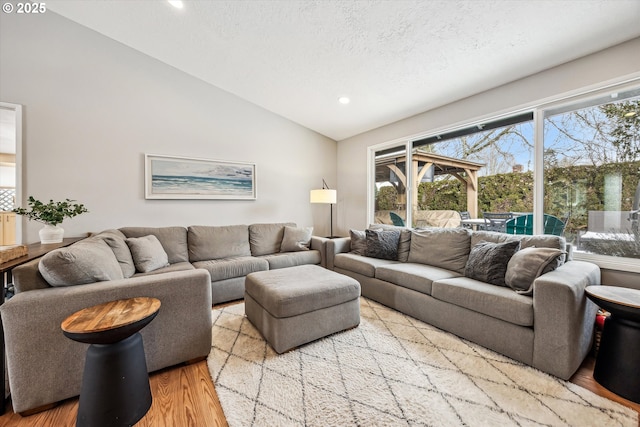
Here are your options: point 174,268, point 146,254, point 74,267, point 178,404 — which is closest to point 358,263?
point 174,268

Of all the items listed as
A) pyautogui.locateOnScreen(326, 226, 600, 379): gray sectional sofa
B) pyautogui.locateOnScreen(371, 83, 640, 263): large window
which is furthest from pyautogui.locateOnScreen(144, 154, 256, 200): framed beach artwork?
pyautogui.locateOnScreen(371, 83, 640, 263): large window

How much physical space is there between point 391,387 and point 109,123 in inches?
157

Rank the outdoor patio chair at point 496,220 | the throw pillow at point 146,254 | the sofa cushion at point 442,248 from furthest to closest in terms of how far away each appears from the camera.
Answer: the outdoor patio chair at point 496,220, the sofa cushion at point 442,248, the throw pillow at point 146,254

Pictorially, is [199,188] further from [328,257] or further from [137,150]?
[328,257]

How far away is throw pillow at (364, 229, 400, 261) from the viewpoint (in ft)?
10.7

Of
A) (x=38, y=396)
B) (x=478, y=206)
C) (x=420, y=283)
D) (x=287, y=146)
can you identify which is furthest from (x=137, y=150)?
(x=478, y=206)

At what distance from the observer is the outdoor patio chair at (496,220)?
298cm

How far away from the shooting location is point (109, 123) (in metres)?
3.20

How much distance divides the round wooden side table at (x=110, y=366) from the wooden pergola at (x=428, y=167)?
3.43m

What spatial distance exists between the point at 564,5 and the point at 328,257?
3167 mm

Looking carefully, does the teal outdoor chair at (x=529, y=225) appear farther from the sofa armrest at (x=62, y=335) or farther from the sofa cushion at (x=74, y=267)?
the sofa cushion at (x=74, y=267)

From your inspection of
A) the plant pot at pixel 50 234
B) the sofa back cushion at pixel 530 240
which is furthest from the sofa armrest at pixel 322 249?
the plant pot at pixel 50 234

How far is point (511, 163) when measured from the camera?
2.92m

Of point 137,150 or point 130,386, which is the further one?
point 137,150
